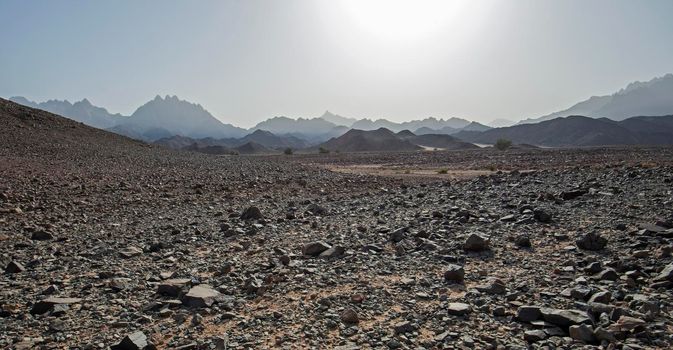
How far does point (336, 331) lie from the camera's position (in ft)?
16.7

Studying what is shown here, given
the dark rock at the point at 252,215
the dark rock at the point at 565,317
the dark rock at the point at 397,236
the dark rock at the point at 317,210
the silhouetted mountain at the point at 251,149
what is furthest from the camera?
the silhouetted mountain at the point at 251,149

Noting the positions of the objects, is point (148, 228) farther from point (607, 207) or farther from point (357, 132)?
point (357, 132)

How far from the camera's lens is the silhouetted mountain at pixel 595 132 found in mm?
135625

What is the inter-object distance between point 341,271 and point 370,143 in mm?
127197

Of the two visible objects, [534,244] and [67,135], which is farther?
[67,135]

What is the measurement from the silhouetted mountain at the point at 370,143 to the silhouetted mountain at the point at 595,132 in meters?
63.1

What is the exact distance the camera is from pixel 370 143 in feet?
438

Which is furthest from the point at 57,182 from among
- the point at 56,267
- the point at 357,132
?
the point at 357,132

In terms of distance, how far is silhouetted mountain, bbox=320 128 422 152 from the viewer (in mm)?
125562

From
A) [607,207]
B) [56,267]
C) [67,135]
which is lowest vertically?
[56,267]

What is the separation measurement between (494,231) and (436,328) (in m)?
5.35

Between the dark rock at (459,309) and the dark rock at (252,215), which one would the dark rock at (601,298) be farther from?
the dark rock at (252,215)

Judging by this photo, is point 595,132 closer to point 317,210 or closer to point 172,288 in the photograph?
point 317,210

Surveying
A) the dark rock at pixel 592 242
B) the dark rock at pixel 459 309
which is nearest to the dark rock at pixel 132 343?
the dark rock at pixel 459 309
